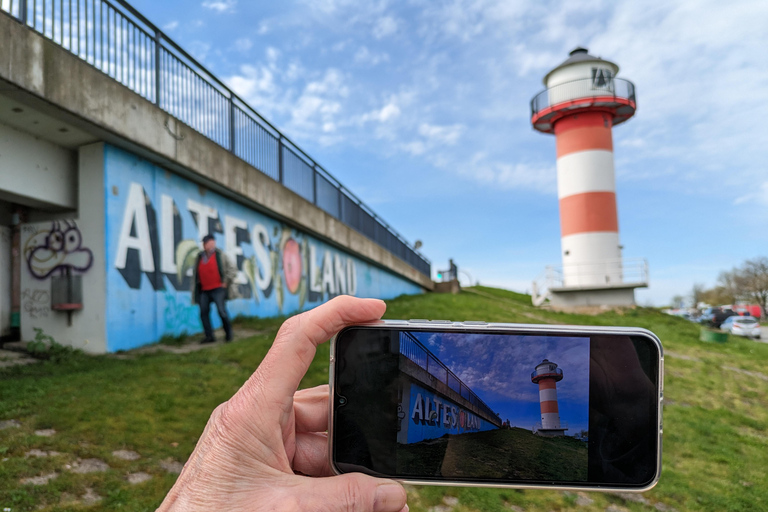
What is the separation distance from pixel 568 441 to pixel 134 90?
9.10 meters

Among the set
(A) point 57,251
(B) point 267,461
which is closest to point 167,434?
(B) point 267,461

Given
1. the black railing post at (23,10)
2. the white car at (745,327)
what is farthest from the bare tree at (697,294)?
the black railing post at (23,10)

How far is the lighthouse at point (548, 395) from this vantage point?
161cm

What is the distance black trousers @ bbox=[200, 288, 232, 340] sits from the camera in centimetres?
917

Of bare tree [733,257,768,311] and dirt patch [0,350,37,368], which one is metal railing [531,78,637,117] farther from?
bare tree [733,257,768,311]

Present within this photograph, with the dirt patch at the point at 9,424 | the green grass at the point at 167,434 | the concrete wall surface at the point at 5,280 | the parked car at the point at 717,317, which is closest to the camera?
Result: the green grass at the point at 167,434

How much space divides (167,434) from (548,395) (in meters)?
4.08

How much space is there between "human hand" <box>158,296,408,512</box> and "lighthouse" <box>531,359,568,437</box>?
1.77ft

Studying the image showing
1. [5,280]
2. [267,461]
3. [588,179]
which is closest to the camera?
[267,461]

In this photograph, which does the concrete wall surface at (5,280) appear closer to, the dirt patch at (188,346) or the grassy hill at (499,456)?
the dirt patch at (188,346)

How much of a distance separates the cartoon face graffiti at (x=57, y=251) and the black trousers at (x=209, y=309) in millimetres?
1979

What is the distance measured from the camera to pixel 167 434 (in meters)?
4.57

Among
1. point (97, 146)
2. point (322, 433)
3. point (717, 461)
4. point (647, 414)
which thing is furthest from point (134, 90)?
point (717, 461)

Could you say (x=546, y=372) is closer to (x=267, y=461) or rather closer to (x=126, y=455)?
(x=267, y=461)
